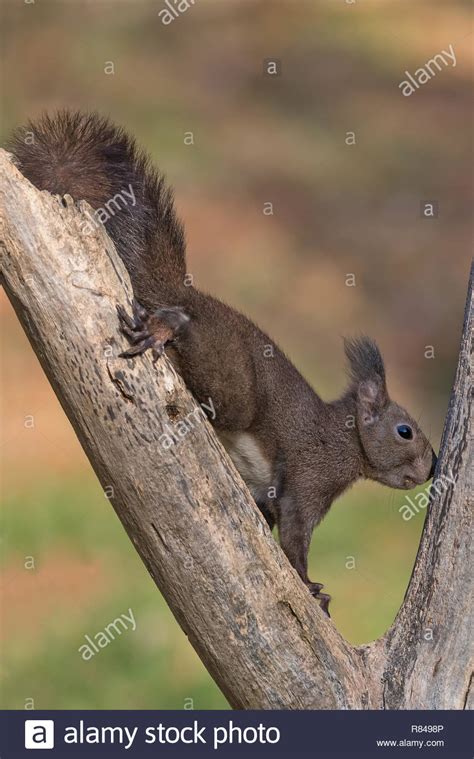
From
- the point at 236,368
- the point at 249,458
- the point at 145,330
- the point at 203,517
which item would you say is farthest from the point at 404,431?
the point at 145,330

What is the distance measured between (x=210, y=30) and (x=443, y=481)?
10.8m

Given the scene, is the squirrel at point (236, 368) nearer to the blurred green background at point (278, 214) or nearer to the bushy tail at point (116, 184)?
the bushy tail at point (116, 184)

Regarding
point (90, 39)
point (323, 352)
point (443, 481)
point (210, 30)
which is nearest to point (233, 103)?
point (210, 30)

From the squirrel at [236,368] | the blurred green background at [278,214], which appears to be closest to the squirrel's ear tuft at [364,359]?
the squirrel at [236,368]

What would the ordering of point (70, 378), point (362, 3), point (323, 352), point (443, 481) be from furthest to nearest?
1. point (362, 3)
2. point (323, 352)
3. point (443, 481)
4. point (70, 378)

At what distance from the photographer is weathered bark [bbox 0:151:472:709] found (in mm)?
3395

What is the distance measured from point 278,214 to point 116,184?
8.43 metres

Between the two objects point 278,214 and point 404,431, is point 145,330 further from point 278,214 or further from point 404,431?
point 278,214

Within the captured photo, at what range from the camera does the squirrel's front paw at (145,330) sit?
346 cm

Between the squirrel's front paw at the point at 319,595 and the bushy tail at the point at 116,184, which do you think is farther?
the squirrel's front paw at the point at 319,595

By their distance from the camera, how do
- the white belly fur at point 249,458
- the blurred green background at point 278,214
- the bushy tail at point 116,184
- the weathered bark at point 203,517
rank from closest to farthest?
the weathered bark at point 203,517 → the bushy tail at point 116,184 → the white belly fur at point 249,458 → the blurred green background at point 278,214

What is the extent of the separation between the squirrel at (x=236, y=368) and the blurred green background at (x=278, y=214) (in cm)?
318

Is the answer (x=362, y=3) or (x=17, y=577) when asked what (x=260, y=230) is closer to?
(x=362, y=3)
